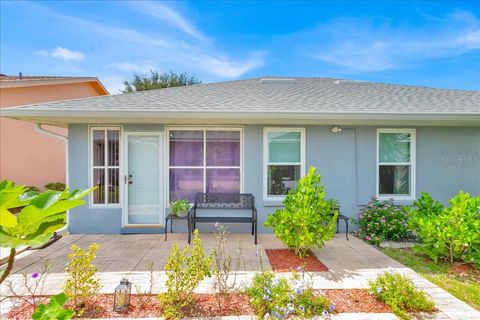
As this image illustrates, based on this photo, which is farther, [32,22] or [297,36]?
[297,36]

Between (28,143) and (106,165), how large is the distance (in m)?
6.68

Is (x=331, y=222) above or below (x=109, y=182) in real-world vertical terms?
below

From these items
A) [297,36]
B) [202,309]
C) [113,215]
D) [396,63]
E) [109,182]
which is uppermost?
[297,36]

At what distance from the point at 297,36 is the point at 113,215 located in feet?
36.9

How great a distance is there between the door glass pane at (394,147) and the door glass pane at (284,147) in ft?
6.29

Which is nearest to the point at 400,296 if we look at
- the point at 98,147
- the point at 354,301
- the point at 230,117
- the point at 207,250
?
the point at 354,301

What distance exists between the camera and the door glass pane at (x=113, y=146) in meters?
5.72

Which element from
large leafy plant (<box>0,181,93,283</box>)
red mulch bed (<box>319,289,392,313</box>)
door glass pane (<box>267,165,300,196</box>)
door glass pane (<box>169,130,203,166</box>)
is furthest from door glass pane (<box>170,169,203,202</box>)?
large leafy plant (<box>0,181,93,283</box>)

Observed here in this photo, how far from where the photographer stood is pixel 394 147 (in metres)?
5.96

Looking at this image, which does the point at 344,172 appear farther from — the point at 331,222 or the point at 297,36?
the point at 297,36

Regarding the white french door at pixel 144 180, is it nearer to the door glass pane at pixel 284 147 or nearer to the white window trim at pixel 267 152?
the white window trim at pixel 267 152

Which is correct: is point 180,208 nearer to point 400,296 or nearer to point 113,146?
point 113,146

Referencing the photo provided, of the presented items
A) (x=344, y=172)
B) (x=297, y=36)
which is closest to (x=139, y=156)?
(x=344, y=172)

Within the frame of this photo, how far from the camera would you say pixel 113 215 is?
5.69 m
